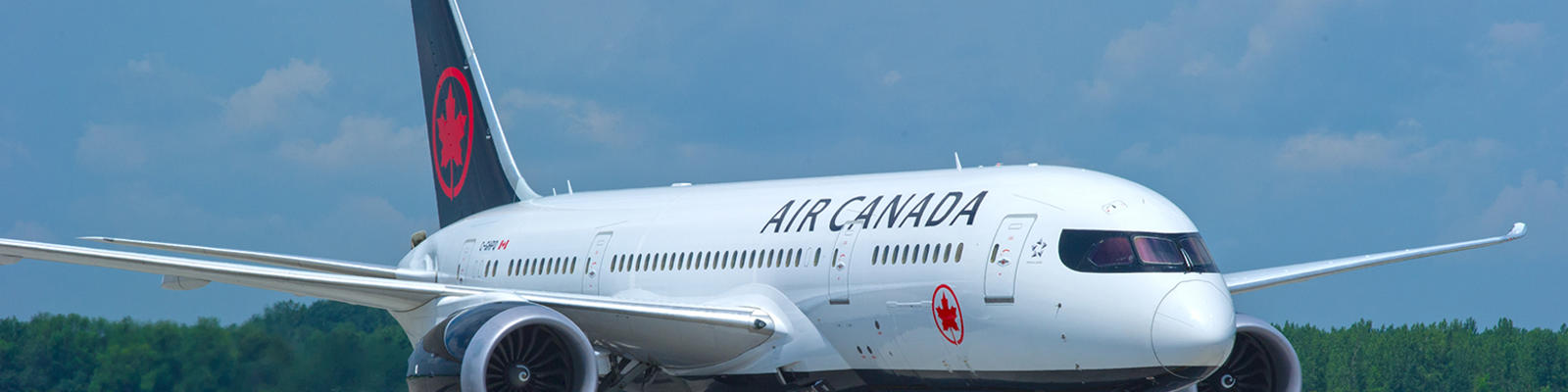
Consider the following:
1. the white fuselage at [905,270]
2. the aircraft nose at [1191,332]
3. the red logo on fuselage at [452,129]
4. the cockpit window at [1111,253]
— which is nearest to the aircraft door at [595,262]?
the white fuselage at [905,270]

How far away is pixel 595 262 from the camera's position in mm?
21172

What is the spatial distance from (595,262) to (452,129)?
6906 mm

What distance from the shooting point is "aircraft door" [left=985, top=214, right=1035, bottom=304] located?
48.8 feet

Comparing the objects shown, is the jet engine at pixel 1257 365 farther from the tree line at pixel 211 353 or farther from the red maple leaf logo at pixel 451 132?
the red maple leaf logo at pixel 451 132

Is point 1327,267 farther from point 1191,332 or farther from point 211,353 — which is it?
point 211,353

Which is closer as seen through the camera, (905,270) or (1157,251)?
(1157,251)

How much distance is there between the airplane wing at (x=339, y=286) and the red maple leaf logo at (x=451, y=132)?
8.42m

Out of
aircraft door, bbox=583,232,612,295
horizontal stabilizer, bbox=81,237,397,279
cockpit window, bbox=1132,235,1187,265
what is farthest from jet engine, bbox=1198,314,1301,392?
horizontal stabilizer, bbox=81,237,397,279

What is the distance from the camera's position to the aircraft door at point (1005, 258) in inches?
586

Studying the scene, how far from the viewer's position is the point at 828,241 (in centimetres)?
1730

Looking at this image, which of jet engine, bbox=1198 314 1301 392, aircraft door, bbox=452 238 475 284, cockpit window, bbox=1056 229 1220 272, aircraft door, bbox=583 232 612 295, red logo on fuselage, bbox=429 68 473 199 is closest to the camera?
cockpit window, bbox=1056 229 1220 272

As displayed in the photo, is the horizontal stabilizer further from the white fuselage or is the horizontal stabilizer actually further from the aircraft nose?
the aircraft nose

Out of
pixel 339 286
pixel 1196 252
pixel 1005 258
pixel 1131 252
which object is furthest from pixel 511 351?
pixel 1196 252

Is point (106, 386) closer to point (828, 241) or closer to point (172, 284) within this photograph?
point (172, 284)
